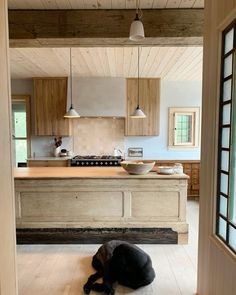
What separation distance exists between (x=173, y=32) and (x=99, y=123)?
12.4ft

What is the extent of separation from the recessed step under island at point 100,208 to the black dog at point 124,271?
0.85 metres

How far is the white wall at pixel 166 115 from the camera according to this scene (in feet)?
20.0

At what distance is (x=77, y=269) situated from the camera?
2.73m

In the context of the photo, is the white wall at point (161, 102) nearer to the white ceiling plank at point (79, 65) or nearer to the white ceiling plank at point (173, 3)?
the white ceiling plank at point (79, 65)

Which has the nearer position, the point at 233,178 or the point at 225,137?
the point at 233,178

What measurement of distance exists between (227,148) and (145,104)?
14.1 feet

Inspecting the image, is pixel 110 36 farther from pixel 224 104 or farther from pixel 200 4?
pixel 224 104

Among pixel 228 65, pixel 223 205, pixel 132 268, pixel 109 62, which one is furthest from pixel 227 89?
pixel 109 62

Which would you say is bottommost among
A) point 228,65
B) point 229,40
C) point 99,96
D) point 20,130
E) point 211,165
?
point 211,165

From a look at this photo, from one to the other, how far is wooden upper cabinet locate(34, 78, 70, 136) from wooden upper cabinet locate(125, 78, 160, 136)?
152 cm

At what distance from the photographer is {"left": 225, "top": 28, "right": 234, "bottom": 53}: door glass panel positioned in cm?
162

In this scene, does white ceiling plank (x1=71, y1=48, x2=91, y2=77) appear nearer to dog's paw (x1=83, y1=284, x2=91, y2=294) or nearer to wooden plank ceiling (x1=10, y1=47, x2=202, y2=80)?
wooden plank ceiling (x1=10, y1=47, x2=202, y2=80)

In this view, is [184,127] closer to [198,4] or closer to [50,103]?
[50,103]

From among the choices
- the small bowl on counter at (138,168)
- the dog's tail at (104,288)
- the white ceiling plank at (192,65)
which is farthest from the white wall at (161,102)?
the dog's tail at (104,288)
